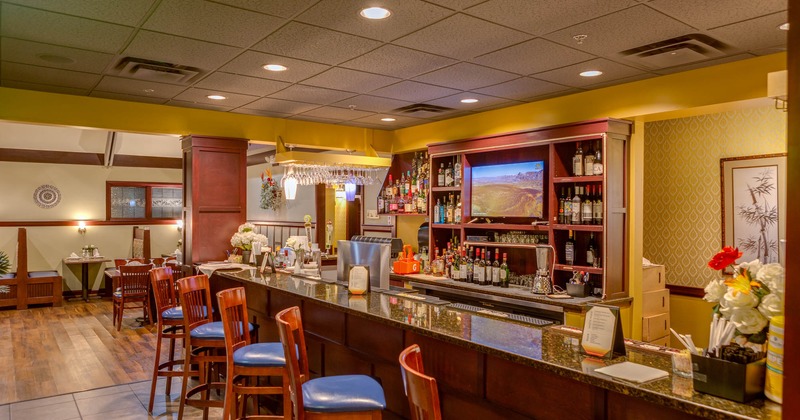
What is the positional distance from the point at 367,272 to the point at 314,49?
1635mm

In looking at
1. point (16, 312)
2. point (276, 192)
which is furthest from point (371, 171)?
point (16, 312)

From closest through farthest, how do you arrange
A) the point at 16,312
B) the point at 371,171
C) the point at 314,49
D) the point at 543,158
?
the point at 314,49 → the point at 543,158 → the point at 371,171 → the point at 16,312

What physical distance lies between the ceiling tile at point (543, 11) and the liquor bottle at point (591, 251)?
91.6 inches

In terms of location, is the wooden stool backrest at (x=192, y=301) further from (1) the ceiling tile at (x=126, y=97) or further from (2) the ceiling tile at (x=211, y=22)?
(1) the ceiling tile at (x=126, y=97)

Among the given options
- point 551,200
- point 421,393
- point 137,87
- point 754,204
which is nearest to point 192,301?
point 137,87

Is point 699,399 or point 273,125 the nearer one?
point 699,399

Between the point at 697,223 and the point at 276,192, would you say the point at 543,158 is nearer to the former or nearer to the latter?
the point at 697,223

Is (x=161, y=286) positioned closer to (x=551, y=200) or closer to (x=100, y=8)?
(x=100, y=8)

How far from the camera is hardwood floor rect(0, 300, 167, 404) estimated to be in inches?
208

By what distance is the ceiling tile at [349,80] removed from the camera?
4.57 m

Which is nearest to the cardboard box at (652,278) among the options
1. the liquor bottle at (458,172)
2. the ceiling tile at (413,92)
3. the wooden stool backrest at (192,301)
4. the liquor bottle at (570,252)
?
the liquor bottle at (570,252)

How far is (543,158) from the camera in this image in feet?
18.8

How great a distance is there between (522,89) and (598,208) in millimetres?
1285

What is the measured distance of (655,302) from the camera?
5312mm
